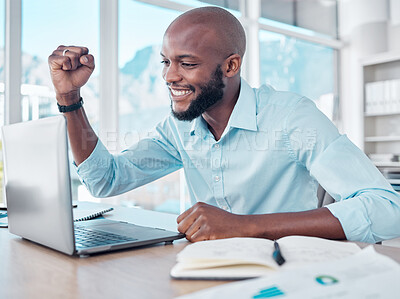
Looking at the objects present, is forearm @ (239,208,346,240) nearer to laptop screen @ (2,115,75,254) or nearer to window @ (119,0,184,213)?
laptop screen @ (2,115,75,254)

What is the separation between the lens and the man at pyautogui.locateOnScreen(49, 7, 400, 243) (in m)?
1.31

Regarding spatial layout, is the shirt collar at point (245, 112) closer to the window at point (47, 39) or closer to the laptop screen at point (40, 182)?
the laptop screen at point (40, 182)

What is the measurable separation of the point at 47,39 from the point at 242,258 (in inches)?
116

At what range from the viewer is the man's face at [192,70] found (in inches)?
54.9

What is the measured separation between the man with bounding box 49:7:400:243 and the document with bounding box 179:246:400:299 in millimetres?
598

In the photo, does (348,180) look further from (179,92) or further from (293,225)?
(179,92)

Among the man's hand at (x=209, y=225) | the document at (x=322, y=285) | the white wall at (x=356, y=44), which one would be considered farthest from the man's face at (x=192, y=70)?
the white wall at (x=356, y=44)

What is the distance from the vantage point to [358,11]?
15.2 ft

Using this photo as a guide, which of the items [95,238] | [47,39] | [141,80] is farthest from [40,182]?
[141,80]

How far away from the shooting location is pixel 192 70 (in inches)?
55.5

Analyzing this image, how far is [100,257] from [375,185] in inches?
27.9

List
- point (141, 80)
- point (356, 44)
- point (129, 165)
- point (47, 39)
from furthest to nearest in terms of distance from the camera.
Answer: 1. point (356, 44)
2. point (141, 80)
3. point (47, 39)
4. point (129, 165)

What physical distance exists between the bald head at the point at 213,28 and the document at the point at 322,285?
3.31ft

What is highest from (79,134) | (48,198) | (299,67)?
(299,67)
